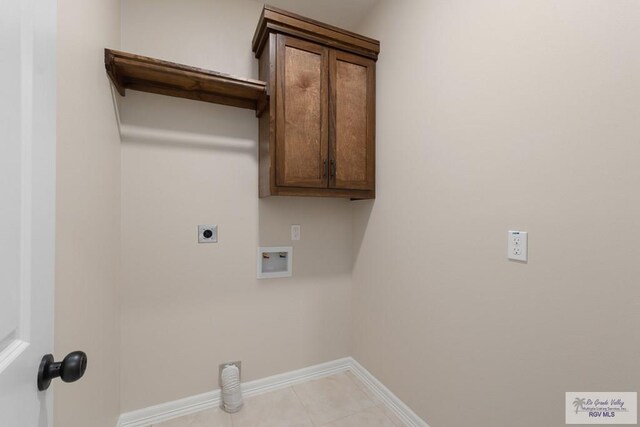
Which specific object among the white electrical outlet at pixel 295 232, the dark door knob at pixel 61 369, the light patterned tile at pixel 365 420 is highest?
the white electrical outlet at pixel 295 232

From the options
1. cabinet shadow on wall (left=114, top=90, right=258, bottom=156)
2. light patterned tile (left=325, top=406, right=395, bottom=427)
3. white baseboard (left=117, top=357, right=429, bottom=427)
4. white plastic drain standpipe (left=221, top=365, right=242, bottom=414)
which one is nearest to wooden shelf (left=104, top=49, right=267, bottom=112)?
cabinet shadow on wall (left=114, top=90, right=258, bottom=156)

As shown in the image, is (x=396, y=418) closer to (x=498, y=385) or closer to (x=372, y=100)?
(x=498, y=385)

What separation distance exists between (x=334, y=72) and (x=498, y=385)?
6.30 feet

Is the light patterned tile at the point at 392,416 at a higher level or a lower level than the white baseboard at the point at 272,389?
lower

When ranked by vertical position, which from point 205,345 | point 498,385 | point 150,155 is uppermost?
point 150,155

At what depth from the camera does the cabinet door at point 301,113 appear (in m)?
1.63

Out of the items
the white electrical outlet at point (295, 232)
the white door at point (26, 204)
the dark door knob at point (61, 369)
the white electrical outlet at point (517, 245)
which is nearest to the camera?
the white door at point (26, 204)

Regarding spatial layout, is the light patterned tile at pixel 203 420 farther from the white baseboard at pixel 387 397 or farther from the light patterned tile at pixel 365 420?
the white baseboard at pixel 387 397

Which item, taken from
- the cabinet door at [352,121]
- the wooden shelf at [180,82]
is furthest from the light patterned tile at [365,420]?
the wooden shelf at [180,82]

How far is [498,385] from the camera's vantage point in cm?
119

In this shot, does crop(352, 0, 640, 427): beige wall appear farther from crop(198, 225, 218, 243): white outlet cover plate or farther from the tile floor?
crop(198, 225, 218, 243): white outlet cover plate

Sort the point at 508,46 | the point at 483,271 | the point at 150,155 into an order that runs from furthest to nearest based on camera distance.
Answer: the point at 150,155, the point at 483,271, the point at 508,46

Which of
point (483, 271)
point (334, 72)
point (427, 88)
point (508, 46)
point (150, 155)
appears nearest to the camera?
point (508, 46)

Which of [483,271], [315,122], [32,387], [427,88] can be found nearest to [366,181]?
[315,122]
